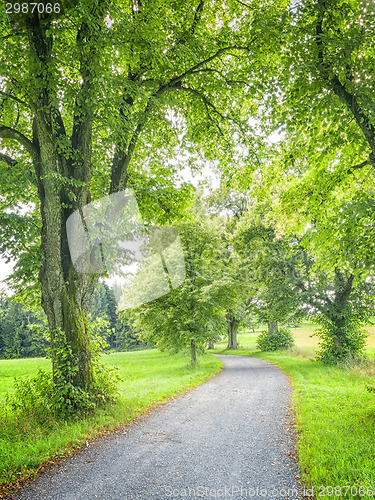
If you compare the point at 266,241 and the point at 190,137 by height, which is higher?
the point at 190,137

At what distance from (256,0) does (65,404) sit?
1113 cm

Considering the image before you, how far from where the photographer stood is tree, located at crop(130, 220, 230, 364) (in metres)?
15.2

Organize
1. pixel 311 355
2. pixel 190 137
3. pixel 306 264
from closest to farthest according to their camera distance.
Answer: pixel 190 137 → pixel 306 264 → pixel 311 355

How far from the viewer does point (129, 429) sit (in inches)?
241

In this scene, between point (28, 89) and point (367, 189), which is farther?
point (367, 189)

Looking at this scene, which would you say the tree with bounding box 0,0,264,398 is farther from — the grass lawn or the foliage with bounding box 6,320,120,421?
the grass lawn

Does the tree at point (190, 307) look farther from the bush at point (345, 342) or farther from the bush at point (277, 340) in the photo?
the bush at point (277, 340)

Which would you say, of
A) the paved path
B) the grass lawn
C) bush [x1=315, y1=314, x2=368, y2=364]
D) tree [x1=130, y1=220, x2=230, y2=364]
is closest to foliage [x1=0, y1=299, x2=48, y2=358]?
tree [x1=130, y1=220, x2=230, y2=364]

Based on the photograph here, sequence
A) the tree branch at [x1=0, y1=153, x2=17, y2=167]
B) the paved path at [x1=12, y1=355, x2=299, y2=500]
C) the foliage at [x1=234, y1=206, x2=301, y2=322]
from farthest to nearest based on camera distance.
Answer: the foliage at [x1=234, y1=206, x2=301, y2=322] < the tree branch at [x1=0, y1=153, x2=17, y2=167] < the paved path at [x1=12, y1=355, x2=299, y2=500]

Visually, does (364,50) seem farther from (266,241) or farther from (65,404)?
(266,241)

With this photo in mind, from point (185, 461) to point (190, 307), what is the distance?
37.6 ft

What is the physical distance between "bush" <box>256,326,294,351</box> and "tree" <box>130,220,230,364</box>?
34.3ft

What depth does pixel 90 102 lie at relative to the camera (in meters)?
5.70

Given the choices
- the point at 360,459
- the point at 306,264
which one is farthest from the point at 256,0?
the point at 306,264
